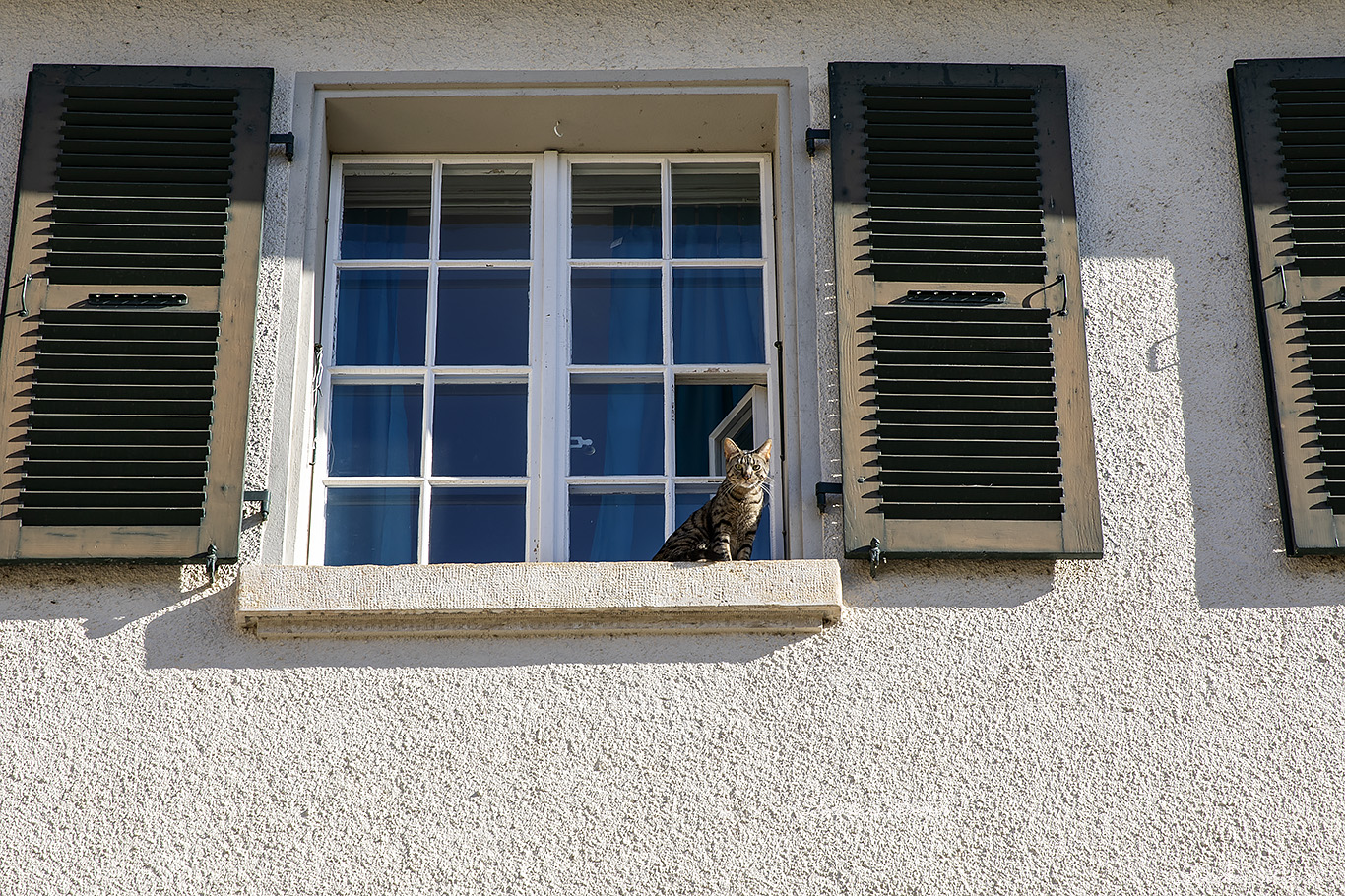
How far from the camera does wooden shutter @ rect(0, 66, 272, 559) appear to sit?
435 centimetres

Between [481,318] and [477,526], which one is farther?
[481,318]

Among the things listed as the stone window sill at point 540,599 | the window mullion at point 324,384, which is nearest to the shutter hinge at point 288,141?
the window mullion at point 324,384

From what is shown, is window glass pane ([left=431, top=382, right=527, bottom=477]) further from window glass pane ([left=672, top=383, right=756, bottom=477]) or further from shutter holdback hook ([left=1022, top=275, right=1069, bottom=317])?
shutter holdback hook ([left=1022, top=275, right=1069, bottom=317])

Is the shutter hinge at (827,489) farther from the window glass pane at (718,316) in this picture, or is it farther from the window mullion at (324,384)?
the window mullion at (324,384)

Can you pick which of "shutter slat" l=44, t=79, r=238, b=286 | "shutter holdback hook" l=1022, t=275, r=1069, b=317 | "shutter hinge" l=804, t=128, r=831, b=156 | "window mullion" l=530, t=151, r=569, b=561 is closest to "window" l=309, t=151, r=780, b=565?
"window mullion" l=530, t=151, r=569, b=561

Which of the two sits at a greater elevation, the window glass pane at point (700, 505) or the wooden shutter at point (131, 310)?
the wooden shutter at point (131, 310)

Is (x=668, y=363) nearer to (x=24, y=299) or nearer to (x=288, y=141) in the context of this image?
(x=288, y=141)

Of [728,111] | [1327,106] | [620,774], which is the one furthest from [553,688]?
[1327,106]

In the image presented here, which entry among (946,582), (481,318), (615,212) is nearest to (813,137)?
(615,212)

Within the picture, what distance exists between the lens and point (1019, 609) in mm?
4348

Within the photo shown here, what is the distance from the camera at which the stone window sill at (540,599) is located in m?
4.23

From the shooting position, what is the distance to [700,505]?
4.86 m

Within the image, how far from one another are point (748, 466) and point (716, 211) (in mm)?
1201

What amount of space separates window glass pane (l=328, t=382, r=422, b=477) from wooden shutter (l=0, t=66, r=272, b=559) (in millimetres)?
449
